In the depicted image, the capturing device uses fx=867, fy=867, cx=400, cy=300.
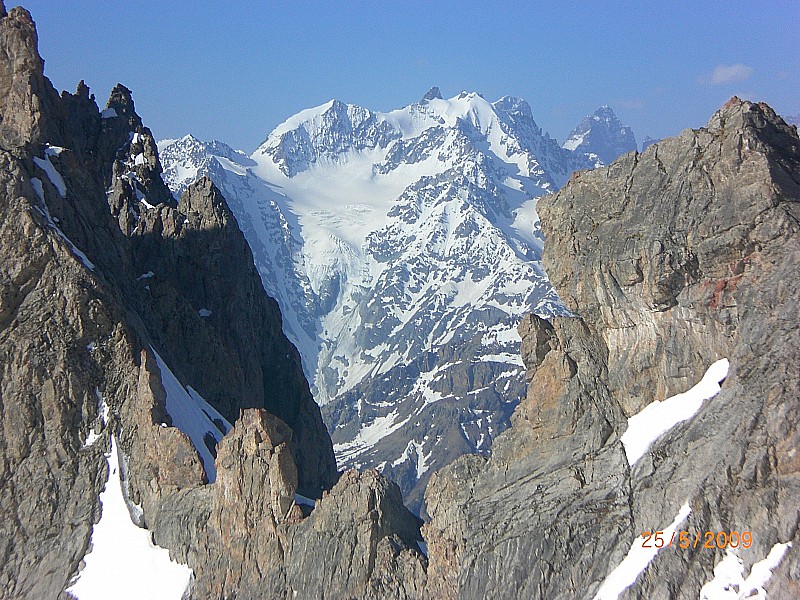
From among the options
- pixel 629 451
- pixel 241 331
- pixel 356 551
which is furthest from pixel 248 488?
pixel 241 331

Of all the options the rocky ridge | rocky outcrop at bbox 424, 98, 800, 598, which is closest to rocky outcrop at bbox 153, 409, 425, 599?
the rocky ridge

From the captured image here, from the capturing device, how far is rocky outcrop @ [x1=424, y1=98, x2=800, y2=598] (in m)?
31.9

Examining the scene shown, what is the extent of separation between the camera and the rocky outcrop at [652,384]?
31.9 metres

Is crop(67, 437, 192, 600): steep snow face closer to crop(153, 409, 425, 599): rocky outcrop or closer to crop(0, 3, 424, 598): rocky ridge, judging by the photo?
crop(0, 3, 424, 598): rocky ridge

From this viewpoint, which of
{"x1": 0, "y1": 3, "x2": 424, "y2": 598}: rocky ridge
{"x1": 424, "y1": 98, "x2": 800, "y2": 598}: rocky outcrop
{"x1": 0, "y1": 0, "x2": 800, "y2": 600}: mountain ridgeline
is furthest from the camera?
{"x1": 0, "y1": 3, "x2": 424, "y2": 598}: rocky ridge

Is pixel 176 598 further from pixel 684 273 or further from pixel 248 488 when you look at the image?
pixel 684 273

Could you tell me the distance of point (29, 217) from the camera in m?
55.6

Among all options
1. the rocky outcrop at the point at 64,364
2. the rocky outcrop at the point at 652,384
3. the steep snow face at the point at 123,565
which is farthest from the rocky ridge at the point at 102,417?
the rocky outcrop at the point at 652,384
